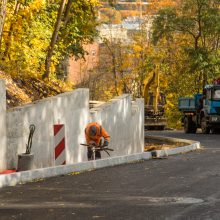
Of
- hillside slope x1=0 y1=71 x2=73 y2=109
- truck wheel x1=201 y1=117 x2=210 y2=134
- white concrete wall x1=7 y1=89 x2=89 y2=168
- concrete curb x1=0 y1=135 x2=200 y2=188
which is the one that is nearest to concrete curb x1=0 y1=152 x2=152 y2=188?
concrete curb x1=0 y1=135 x2=200 y2=188

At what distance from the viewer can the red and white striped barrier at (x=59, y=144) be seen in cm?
1504

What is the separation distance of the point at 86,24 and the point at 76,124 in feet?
68.4

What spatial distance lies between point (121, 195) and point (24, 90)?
12.4 meters

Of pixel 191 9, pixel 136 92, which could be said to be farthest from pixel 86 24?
pixel 136 92

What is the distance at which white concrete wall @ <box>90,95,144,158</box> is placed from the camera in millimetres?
19484

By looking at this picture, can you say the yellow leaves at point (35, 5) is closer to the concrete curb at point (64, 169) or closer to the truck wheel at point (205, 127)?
the concrete curb at point (64, 169)

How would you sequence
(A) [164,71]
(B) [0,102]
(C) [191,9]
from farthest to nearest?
(A) [164,71] → (C) [191,9] → (B) [0,102]

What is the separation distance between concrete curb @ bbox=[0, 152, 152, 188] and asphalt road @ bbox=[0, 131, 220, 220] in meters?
0.27

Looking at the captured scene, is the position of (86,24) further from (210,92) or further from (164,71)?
(164,71)

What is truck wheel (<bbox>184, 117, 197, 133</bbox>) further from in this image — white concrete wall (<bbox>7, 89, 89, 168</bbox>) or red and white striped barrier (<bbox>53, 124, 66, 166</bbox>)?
red and white striped barrier (<bbox>53, 124, 66, 166</bbox>)

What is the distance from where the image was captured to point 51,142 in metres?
15.4

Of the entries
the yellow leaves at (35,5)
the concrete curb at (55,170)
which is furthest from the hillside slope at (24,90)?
the concrete curb at (55,170)

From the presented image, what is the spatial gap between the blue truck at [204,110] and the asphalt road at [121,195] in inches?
818

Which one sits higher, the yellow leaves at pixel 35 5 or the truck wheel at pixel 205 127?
the yellow leaves at pixel 35 5
